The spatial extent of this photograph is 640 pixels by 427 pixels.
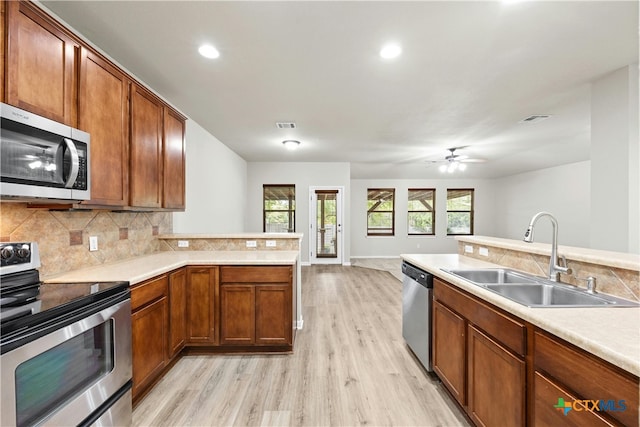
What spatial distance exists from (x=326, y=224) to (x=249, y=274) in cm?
464

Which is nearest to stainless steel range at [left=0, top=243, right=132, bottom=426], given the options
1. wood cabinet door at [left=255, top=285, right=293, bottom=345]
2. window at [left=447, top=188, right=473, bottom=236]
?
wood cabinet door at [left=255, top=285, right=293, bottom=345]

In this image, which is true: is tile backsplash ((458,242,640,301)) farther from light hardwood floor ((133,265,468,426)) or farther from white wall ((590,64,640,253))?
white wall ((590,64,640,253))

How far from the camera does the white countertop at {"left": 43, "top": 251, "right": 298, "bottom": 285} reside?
5.84 ft

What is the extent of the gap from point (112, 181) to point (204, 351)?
1733 millimetres

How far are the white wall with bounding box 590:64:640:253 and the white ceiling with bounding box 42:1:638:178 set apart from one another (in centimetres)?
21

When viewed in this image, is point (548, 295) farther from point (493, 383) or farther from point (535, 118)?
point (535, 118)

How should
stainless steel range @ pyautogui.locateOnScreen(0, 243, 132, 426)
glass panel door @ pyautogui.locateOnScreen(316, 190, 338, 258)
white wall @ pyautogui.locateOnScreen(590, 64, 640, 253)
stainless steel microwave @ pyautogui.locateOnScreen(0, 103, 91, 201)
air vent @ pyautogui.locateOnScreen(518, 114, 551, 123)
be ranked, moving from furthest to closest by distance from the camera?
glass panel door @ pyautogui.locateOnScreen(316, 190, 338, 258) → air vent @ pyautogui.locateOnScreen(518, 114, 551, 123) → white wall @ pyautogui.locateOnScreen(590, 64, 640, 253) → stainless steel microwave @ pyautogui.locateOnScreen(0, 103, 91, 201) → stainless steel range @ pyautogui.locateOnScreen(0, 243, 132, 426)

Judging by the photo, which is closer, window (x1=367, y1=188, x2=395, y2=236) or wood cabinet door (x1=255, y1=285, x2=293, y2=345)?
wood cabinet door (x1=255, y1=285, x2=293, y2=345)

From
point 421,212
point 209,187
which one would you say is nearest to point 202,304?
point 209,187

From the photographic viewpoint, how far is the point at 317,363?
8.01 ft

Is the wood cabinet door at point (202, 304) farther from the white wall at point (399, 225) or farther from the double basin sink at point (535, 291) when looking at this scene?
the white wall at point (399, 225)

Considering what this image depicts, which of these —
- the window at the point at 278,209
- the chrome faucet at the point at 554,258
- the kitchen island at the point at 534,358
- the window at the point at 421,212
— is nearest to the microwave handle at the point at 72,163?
the kitchen island at the point at 534,358

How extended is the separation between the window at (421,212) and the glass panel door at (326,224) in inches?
109

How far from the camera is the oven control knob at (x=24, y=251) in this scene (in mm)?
1464
